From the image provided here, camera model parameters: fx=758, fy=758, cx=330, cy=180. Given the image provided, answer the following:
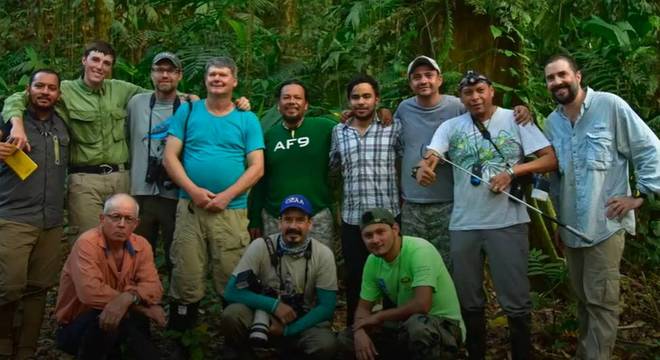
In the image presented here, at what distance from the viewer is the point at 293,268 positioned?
5293 mm

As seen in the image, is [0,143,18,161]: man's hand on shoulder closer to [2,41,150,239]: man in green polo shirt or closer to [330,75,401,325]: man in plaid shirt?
[2,41,150,239]: man in green polo shirt

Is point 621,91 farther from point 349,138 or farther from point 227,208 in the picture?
point 227,208

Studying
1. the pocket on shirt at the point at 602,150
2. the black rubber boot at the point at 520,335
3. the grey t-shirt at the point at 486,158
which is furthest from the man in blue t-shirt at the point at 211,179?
the pocket on shirt at the point at 602,150

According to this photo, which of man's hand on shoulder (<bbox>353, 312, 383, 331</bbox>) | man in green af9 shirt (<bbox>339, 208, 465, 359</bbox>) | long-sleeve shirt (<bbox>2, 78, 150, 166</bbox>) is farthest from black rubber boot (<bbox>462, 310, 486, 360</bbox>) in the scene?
long-sleeve shirt (<bbox>2, 78, 150, 166</bbox>)

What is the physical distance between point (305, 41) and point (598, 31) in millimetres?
3773

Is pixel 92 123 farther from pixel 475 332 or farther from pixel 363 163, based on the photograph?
pixel 475 332

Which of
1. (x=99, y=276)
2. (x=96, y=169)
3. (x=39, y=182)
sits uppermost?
(x=96, y=169)

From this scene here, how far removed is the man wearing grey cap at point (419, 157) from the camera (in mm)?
5340

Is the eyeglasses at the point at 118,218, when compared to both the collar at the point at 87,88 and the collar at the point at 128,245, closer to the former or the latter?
the collar at the point at 128,245

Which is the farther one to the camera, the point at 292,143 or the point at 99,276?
the point at 292,143

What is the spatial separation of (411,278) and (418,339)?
438 mm

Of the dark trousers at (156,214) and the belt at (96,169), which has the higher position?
the belt at (96,169)

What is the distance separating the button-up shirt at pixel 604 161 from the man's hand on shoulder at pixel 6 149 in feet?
12.4

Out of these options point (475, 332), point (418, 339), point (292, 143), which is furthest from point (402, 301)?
point (292, 143)
